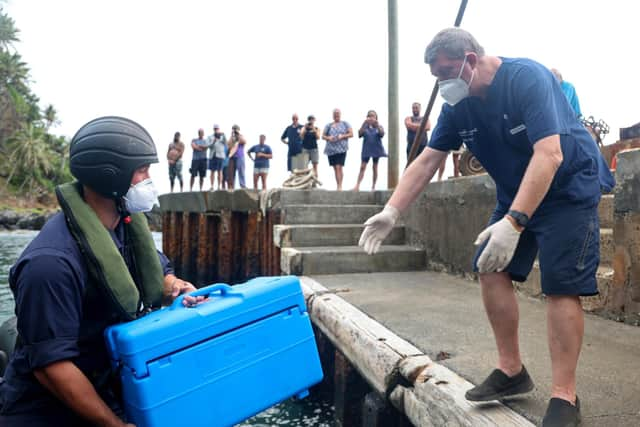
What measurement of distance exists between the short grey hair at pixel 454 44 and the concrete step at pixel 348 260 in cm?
471

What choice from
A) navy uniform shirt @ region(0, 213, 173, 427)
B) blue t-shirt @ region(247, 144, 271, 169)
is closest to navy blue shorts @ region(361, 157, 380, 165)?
blue t-shirt @ region(247, 144, 271, 169)

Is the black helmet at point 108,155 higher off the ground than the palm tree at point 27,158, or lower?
lower

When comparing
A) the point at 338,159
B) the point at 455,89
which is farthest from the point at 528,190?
the point at 338,159

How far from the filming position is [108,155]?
1902 millimetres

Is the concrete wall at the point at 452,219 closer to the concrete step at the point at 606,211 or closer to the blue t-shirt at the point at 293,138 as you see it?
the concrete step at the point at 606,211

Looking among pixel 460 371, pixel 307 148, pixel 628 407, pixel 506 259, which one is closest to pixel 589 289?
pixel 506 259

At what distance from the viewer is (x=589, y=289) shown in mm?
1913

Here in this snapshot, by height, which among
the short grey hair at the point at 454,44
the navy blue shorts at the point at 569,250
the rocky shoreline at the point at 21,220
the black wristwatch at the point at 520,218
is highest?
the short grey hair at the point at 454,44

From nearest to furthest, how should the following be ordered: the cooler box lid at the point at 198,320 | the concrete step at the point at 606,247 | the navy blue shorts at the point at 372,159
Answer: the cooler box lid at the point at 198,320 → the concrete step at the point at 606,247 → the navy blue shorts at the point at 372,159

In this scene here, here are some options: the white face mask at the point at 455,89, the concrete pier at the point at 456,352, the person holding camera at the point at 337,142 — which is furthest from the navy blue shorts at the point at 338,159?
the white face mask at the point at 455,89

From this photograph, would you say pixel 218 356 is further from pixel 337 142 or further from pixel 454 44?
pixel 337 142

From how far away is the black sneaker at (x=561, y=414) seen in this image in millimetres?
1905

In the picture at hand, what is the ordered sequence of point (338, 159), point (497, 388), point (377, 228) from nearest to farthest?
1. point (497, 388)
2. point (377, 228)
3. point (338, 159)

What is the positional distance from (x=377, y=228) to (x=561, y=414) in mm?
1134
